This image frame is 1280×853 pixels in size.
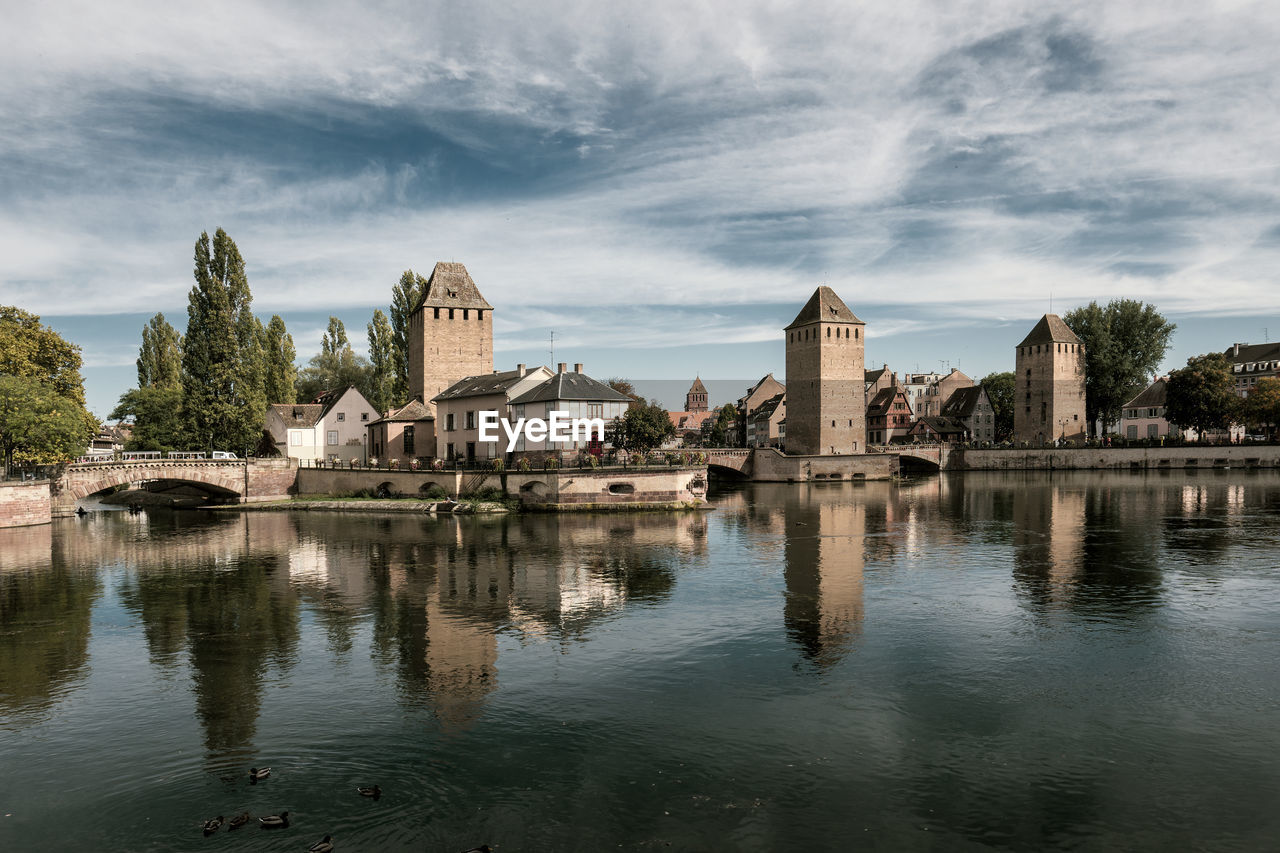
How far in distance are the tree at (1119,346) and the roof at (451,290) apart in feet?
235

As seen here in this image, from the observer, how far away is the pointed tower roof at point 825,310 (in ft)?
269

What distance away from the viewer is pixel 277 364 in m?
76.1

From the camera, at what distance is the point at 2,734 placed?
45.8 ft

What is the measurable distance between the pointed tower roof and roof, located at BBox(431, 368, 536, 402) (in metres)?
36.7

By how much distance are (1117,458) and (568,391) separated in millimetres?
67481

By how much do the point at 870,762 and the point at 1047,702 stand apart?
4.61 m

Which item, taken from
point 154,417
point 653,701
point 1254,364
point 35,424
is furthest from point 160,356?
point 1254,364

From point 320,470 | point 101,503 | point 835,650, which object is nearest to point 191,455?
point 320,470

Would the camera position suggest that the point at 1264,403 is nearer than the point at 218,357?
No

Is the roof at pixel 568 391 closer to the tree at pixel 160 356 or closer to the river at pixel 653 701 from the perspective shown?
the river at pixel 653 701

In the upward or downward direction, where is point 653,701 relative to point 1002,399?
downward

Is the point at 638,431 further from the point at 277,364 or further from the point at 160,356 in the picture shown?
the point at 160,356

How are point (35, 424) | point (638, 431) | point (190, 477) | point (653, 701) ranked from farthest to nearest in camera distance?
point (638, 431) < point (190, 477) < point (35, 424) < point (653, 701)

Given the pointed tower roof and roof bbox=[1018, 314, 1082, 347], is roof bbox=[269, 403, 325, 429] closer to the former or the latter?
the pointed tower roof
